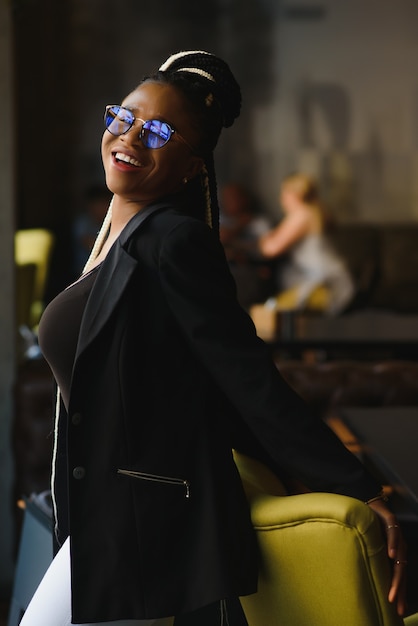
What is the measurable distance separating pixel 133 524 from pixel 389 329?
4256 mm

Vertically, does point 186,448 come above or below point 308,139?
above

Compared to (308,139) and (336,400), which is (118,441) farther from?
(308,139)

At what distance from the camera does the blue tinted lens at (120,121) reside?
1423 millimetres

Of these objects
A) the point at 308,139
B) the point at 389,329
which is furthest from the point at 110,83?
the point at 389,329

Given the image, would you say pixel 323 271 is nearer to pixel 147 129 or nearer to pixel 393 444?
pixel 393 444

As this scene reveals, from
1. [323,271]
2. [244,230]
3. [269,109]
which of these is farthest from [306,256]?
[269,109]

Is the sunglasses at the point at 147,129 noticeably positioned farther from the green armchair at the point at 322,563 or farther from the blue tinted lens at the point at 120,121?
the green armchair at the point at 322,563

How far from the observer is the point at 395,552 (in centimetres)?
129

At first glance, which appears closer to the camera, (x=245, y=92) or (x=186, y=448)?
(x=186, y=448)

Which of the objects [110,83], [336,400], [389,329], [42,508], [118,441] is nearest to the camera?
[118,441]

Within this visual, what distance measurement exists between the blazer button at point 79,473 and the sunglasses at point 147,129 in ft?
1.48

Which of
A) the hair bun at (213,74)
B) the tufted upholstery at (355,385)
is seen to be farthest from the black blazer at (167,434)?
the tufted upholstery at (355,385)

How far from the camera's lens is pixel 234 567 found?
132 centimetres

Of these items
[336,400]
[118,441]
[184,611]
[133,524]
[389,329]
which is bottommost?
[389,329]
